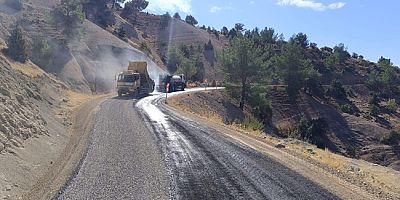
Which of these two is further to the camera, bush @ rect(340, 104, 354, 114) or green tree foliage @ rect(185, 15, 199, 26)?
green tree foliage @ rect(185, 15, 199, 26)

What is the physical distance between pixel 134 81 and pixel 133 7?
115 m

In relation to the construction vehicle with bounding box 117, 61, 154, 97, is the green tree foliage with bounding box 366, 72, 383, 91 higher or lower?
higher

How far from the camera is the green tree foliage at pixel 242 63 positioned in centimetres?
5747

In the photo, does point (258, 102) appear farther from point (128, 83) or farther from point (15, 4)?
point (15, 4)

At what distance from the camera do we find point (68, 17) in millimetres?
63062

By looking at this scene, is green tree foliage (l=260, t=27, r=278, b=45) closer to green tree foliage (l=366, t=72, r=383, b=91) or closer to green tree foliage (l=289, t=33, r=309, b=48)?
green tree foliage (l=289, t=33, r=309, b=48)

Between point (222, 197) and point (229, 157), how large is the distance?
4.68 metres

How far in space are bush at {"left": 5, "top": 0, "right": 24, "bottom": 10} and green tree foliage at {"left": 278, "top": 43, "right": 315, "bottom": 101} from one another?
44.0m

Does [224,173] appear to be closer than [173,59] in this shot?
Yes

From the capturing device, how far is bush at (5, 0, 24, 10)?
68.6m

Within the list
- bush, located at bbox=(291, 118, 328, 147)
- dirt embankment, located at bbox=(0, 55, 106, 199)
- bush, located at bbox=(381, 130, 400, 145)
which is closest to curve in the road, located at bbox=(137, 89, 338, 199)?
dirt embankment, located at bbox=(0, 55, 106, 199)

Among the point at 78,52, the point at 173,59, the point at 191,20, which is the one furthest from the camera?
the point at 191,20

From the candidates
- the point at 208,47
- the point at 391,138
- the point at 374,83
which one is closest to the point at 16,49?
the point at 391,138

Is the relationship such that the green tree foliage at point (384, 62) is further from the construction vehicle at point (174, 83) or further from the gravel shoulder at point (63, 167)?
the gravel shoulder at point (63, 167)
